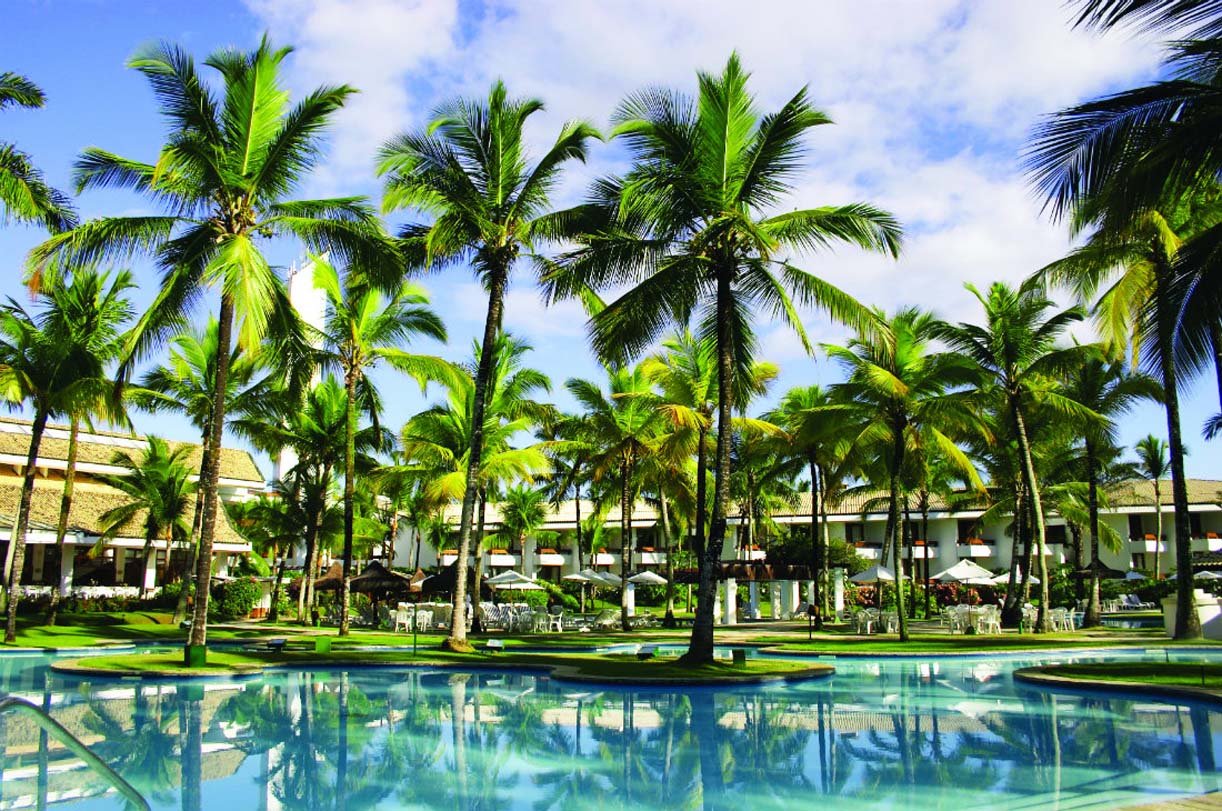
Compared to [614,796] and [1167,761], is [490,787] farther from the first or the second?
[1167,761]

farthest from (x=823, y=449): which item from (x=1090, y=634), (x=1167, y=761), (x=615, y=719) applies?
→ (x=1167, y=761)

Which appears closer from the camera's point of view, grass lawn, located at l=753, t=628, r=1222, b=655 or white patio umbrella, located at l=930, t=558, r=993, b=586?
grass lawn, located at l=753, t=628, r=1222, b=655

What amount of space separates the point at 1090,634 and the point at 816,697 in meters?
15.9

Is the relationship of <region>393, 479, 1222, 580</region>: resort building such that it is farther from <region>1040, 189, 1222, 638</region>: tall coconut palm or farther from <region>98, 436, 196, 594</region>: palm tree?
<region>1040, 189, 1222, 638</region>: tall coconut palm

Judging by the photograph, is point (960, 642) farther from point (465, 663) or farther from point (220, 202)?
point (220, 202)

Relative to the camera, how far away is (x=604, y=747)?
1119 centimetres

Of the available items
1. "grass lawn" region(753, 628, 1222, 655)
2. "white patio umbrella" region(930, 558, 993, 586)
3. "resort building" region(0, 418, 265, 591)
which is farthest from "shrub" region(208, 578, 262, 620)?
"white patio umbrella" region(930, 558, 993, 586)

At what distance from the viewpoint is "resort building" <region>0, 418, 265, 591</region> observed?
32.9 meters

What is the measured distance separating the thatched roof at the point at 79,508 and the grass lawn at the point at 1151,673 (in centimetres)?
2915

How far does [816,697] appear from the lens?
616 inches

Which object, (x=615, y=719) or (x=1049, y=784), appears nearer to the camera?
(x=1049, y=784)

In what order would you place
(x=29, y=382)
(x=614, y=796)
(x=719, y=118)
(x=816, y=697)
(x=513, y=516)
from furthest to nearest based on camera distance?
(x=513, y=516) < (x=29, y=382) < (x=719, y=118) < (x=816, y=697) < (x=614, y=796)

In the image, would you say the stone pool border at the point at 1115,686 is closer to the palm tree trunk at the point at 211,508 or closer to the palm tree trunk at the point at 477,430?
the palm tree trunk at the point at 477,430

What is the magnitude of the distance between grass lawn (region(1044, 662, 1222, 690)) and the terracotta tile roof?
29.5 m
